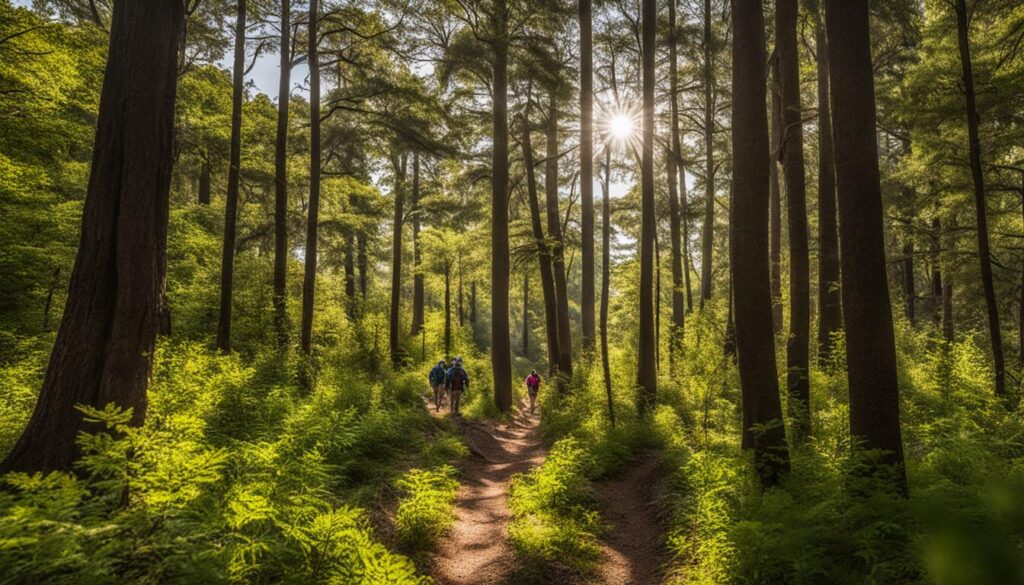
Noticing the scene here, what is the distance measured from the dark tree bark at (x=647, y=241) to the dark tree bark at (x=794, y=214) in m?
3.17

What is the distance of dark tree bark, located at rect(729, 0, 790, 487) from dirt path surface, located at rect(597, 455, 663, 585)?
1.90m

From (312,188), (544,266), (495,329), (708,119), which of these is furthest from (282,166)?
(708,119)

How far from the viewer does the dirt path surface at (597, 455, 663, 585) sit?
17.4 ft

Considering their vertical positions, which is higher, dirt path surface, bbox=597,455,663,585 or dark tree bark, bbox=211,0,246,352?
dark tree bark, bbox=211,0,246,352

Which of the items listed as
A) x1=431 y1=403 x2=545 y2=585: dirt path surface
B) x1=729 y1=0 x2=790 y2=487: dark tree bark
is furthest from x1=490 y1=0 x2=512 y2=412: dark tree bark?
x1=729 y1=0 x2=790 y2=487: dark tree bark

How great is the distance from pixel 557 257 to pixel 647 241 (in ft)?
12.4

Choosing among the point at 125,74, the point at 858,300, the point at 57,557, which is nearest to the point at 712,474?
the point at 858,300

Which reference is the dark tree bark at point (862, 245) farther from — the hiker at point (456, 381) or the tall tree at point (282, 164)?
the tall tree at point (282, 164)

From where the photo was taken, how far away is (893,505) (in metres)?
4.14

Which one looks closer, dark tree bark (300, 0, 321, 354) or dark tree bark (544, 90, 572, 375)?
dark tree bark (300, 0, 321, 354)

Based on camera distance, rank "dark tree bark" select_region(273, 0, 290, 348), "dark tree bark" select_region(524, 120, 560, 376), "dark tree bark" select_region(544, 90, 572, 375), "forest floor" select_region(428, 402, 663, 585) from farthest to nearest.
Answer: "dark tree bark" select_region(544, 90, 572, 375) < "dark tree bark" select_region(524, 120, 560, 376) < "dark tree bark" select_region(273, 0, 290, 348) < "forest floor" select_region(428, 402, 663, 585)

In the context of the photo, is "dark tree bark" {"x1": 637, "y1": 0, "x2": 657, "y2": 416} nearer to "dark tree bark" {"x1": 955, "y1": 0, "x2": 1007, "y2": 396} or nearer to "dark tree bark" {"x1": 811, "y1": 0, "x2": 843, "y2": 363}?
"dark tree bark" {"x1": 811, "y1": 0, "x2": 843, "y2": 363}

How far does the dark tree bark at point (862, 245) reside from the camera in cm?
528

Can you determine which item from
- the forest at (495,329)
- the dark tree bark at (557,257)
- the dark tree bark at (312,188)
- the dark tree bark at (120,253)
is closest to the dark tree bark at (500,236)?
the forest at (495,329)
